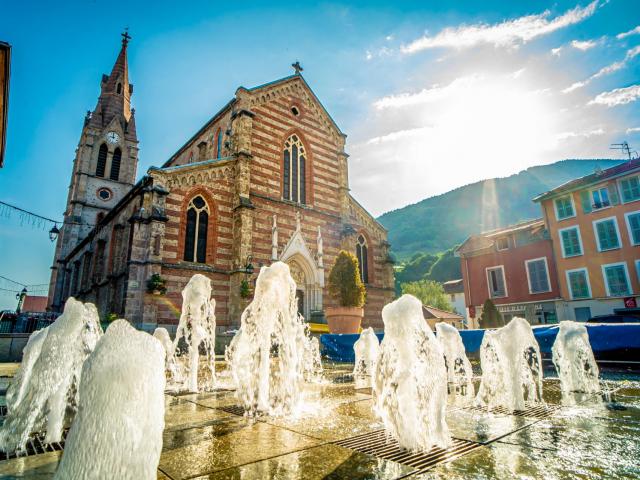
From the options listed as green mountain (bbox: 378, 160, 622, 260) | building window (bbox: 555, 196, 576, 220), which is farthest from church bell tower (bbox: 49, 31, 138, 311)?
green mountain (bbox: 378, 160, 622, 260)

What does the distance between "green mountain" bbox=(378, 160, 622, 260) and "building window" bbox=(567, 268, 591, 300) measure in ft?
231

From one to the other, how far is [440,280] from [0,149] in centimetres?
6628

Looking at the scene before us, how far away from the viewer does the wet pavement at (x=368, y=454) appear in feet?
7.16

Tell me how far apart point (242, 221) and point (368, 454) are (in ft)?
51.9

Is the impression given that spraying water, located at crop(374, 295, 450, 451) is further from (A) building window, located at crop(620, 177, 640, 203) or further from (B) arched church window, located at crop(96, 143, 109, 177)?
(B) arched church window, located at crop(96, 143, 109, 177)

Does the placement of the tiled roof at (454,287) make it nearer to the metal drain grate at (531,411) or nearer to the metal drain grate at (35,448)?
the metal drain grate at (531,411)

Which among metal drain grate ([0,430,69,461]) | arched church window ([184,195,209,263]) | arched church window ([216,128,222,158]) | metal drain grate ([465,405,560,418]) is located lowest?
metal drain grate ([465,405,560,418])

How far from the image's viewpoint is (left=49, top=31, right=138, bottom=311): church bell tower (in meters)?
36.9

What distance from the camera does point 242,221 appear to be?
1756 centimetres

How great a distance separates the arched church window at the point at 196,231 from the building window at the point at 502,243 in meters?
22.0

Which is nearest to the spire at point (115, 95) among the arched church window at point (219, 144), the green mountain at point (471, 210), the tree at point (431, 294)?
the arched church window at point (219, 144)

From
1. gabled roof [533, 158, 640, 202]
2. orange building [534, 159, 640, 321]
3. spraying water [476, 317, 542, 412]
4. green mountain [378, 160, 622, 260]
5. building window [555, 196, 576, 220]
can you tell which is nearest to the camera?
spraying water [476, 317, 542, 412]

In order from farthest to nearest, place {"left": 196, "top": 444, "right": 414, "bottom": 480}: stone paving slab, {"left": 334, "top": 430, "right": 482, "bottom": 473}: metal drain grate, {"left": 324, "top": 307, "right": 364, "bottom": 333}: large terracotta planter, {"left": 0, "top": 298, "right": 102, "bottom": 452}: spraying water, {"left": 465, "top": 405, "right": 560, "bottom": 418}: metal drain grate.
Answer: {"left": 324, "top": 307, "right": 364, "bottom": 333}: large terracotta planter
{"left": 465, "top": 405, "right": 560, "bottom": 418}: metal drain grate
{"left": 0, "top": 298, "right": 102, "bottom": 452}: spraying water
{"left": 334, "top": 430, "right": 482, "bottom": 473}: metal drain grate
{"left": 196, "top": 444, "right": 414, "bottom": 480}: stone paving slab

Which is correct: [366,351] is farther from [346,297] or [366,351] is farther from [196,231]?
[196,231]
